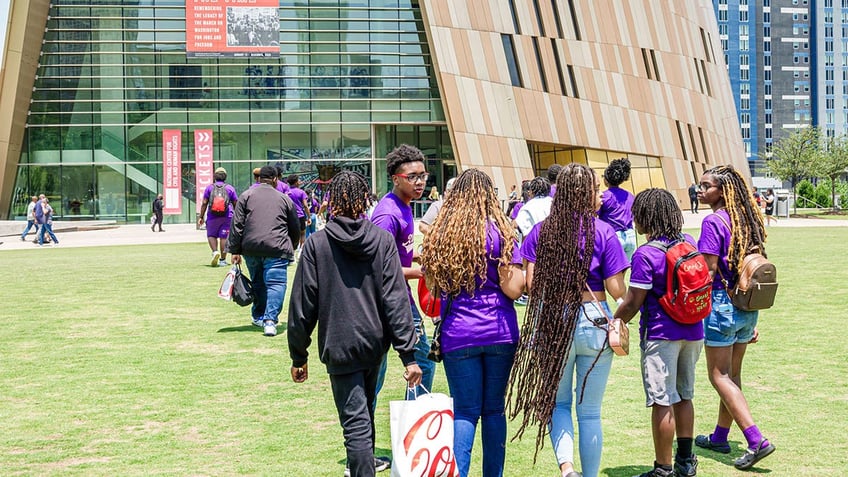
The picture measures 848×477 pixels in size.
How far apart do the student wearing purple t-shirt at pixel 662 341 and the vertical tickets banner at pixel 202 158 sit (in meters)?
44.2

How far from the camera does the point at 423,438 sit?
4598mm

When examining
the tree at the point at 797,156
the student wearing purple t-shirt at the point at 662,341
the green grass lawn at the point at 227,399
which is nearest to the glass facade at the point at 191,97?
the tree at the point at 797,156

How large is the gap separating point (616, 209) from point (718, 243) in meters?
4.89

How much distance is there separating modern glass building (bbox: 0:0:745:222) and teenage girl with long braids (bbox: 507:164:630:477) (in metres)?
41.9

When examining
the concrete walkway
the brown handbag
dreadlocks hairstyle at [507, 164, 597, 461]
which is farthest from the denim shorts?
the concrete walkway

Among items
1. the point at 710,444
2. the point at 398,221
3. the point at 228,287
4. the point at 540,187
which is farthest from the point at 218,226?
the point at 710,444

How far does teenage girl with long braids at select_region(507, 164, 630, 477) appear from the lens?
5059 millimetres

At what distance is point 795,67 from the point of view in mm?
145125

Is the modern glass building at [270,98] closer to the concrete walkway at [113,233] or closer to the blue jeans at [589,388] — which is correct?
the concrete walkway at [113,233]

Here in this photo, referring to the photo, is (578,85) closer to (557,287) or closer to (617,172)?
(617,172)

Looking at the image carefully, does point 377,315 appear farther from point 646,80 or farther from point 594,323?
point 646,80

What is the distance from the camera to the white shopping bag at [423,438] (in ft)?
15.0

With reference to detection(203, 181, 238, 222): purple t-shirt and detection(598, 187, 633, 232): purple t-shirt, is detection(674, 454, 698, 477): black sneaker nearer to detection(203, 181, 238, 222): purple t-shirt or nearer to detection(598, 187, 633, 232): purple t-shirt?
detection(598, 187, 633, 232): purple t-shirt

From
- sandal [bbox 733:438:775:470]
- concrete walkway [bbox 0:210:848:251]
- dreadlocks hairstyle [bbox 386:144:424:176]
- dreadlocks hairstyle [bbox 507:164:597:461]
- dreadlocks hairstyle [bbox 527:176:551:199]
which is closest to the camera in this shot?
dreadlocks hairstyle [bbox 507:164:597:461]
